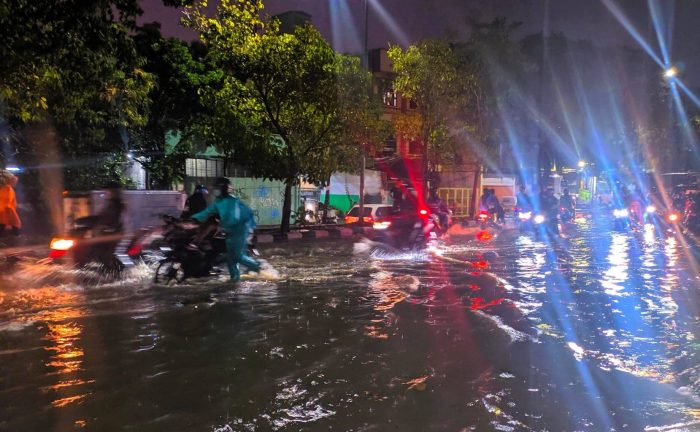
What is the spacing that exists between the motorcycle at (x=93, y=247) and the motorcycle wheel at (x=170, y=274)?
1.95 feet

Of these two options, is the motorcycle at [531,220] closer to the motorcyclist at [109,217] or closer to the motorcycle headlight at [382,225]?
the motorcycle headlight at [382,225]

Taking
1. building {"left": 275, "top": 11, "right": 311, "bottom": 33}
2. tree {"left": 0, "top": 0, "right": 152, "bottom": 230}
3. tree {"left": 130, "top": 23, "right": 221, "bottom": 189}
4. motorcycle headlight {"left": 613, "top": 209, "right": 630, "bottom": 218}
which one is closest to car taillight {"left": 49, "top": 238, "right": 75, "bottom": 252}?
tree {"left": 0, "top": 0, "right": 152, "bottom": 230}

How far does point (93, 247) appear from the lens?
878cm

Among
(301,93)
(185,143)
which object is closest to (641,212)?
(301,93)

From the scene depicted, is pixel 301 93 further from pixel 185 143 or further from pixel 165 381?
pixel 165 381

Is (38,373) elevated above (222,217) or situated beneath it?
situated beneath

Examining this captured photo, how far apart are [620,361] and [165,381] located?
13.7ft

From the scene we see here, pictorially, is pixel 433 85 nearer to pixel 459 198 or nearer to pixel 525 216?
pixel 525 216

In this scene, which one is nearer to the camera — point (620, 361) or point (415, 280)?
point (620, 361)

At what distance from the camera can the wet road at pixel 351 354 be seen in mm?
3746

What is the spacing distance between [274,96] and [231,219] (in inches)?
389

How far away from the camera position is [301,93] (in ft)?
55.9

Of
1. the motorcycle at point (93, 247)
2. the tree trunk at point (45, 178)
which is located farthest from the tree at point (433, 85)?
the motorcycle at point (93, 247)

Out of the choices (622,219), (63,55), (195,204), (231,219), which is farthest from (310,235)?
(622,219)
